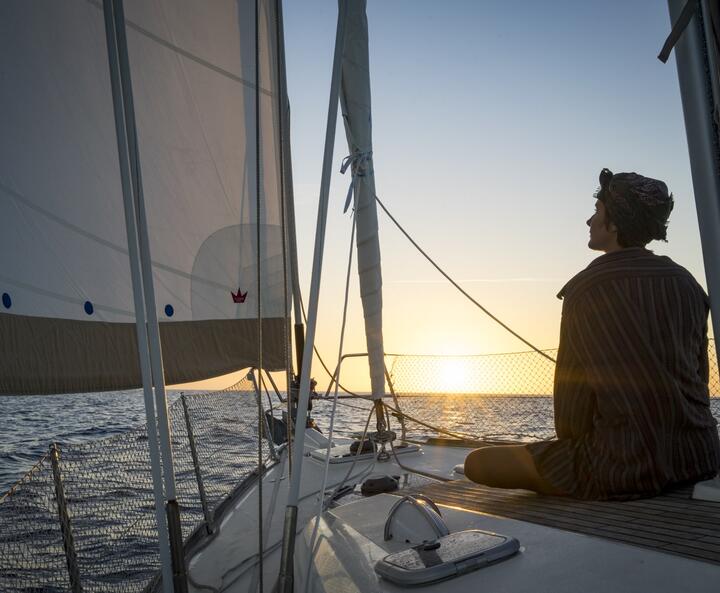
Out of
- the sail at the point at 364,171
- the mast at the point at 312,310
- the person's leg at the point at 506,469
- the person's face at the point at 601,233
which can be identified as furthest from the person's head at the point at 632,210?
the sail at the point at 364,171

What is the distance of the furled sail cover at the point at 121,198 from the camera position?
9.55 feet

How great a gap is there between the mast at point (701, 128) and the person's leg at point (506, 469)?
0.95 metres

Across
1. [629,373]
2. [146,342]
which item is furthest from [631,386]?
[146,342]

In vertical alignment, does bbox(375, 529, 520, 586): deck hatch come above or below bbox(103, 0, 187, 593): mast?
below

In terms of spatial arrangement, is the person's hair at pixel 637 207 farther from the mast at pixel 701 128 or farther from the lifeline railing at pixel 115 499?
the lifeline railing at pixel 115 499

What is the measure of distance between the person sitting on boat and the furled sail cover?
105cm

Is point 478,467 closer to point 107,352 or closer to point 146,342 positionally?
point 146,342

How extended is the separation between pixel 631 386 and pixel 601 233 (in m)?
0.57

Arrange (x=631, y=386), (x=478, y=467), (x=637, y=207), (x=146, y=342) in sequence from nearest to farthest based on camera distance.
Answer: (x=146, y=342), (x=631, y=386), (x=637, y=207), (x=478, y=467)

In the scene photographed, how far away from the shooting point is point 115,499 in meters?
4.23

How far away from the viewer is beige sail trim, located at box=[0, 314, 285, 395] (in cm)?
280

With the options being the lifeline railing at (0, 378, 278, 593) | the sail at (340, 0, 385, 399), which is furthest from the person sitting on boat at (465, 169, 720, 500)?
the sail at (340, 0, 385, 399)

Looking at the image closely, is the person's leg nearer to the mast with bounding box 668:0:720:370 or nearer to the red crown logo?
the mast with bounding box 668:0:720:370

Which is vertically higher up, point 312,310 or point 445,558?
point 312,310
